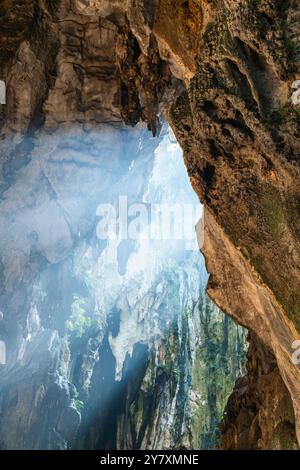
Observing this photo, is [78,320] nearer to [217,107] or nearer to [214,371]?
[214,371]

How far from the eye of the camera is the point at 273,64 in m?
4.56

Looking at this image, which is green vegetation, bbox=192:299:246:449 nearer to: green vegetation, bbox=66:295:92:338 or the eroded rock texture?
green vegetation, bbox=66:295:92:338

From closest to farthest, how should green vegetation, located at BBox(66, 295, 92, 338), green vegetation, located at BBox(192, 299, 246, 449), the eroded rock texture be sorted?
1. the eroded rock texture
2. green vegetation, located at BBox(66, 295, 92, 338)
3. green vegetation, located at BBox(192, 299, 246, 449)

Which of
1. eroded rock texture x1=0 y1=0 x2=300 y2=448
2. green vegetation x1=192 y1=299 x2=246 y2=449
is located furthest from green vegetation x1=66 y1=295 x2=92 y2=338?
eroded rock texture x1=0 y1=0 x2=300 y2=448

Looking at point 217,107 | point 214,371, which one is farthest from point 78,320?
point 217,107

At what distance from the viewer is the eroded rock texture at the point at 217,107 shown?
4645 mm

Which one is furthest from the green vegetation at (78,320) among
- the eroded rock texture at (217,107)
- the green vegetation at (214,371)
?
the eroded rock texture at (217,107)

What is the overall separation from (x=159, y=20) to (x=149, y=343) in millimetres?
15649

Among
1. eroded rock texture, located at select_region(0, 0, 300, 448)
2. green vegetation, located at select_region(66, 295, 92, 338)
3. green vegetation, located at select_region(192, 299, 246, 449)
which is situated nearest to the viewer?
eroded rock texture, located at select_region(0, 0, 300, 448)

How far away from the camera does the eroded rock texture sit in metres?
4.64

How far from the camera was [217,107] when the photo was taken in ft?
17.0

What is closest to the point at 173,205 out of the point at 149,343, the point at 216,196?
the point at 149,343
